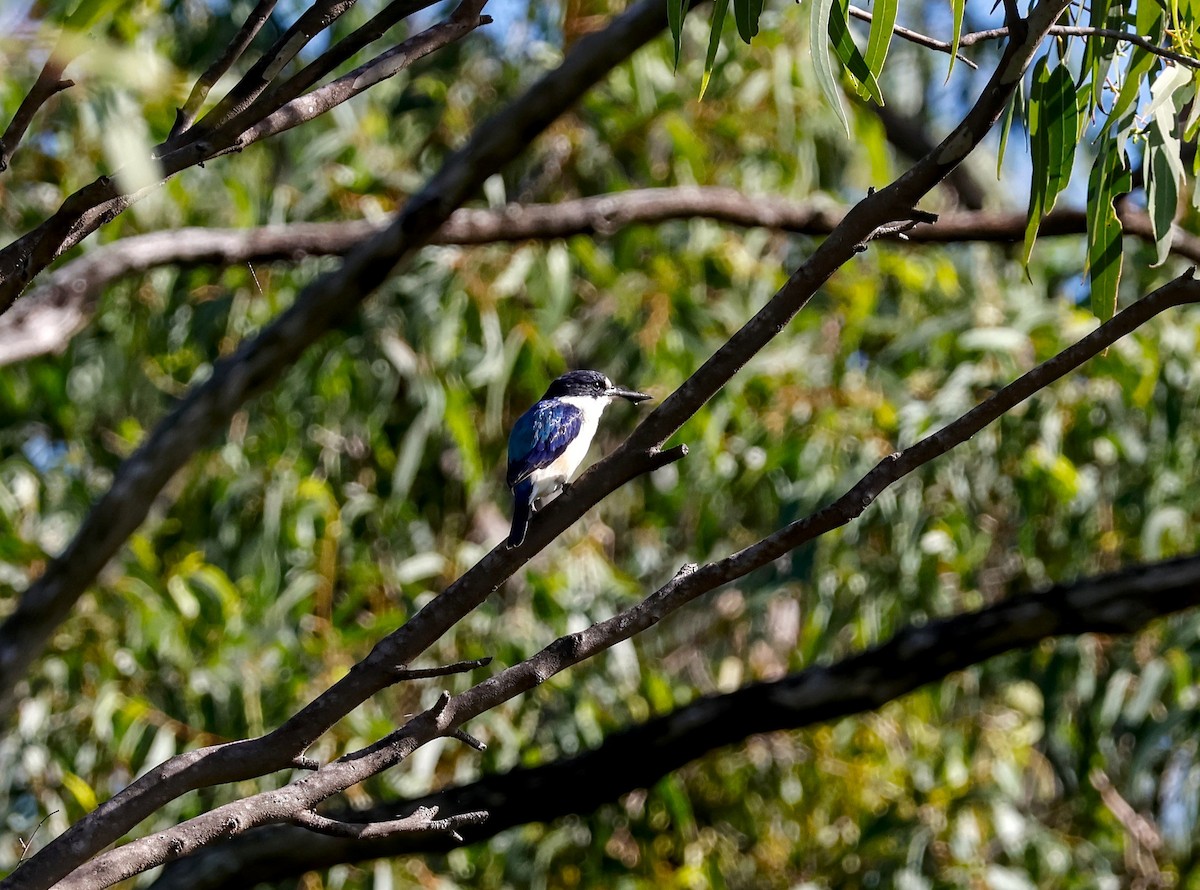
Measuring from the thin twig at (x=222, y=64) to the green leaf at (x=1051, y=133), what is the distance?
92 cm

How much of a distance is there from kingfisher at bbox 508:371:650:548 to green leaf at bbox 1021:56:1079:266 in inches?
48.4

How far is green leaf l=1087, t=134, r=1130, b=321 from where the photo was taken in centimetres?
192

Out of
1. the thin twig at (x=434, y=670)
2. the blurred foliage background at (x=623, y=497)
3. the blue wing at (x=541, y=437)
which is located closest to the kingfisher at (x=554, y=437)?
the blue wing at (x=541, y=437)

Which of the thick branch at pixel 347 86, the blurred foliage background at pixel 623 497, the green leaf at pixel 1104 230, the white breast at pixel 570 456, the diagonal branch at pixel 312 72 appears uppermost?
the diagonal branch at pixel 312 72

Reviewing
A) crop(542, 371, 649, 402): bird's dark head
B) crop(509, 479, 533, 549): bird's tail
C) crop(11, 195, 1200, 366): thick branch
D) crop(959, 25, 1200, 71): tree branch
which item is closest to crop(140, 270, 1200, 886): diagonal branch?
crop(959, 25, 1200, 71): tree branch

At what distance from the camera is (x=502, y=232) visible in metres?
4.12

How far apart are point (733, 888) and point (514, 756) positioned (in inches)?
33.0

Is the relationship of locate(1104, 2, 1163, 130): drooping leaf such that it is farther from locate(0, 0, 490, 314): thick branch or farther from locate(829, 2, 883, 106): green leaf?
locate(0, 0, 490, 314): thick branch

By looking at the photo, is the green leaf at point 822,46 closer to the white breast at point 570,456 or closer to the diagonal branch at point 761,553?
the diagonal branch at point 761,553

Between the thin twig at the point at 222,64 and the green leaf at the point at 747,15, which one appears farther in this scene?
the green leaf at the point at 747,15

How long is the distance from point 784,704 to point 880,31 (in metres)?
1.63

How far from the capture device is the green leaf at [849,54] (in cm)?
172

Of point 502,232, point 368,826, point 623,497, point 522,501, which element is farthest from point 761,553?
point 623,497

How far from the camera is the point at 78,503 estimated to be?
4.77 m
